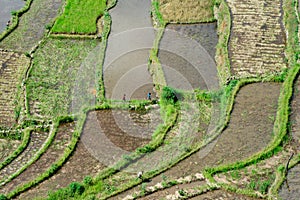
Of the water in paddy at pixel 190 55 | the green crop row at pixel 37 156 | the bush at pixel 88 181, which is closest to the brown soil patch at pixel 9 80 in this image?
the green crop row at pixel 37 156

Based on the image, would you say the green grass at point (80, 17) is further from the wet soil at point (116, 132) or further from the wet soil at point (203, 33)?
the wet soil at point (116, 132)

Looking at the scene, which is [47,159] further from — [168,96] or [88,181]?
[168,96]

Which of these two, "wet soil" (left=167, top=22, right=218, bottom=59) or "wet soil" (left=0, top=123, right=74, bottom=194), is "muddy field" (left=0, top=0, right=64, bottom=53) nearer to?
"wet soil" (left=167, top=22, right=218, bottom=59)

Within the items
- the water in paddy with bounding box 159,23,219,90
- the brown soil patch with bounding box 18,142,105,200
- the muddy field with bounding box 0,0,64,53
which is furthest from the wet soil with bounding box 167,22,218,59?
the brown soil patch with bounding box 18,142,105,200

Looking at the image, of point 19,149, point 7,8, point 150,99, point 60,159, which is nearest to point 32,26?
point 7,8

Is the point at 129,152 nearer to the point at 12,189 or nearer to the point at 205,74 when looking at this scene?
the point at 12,189
